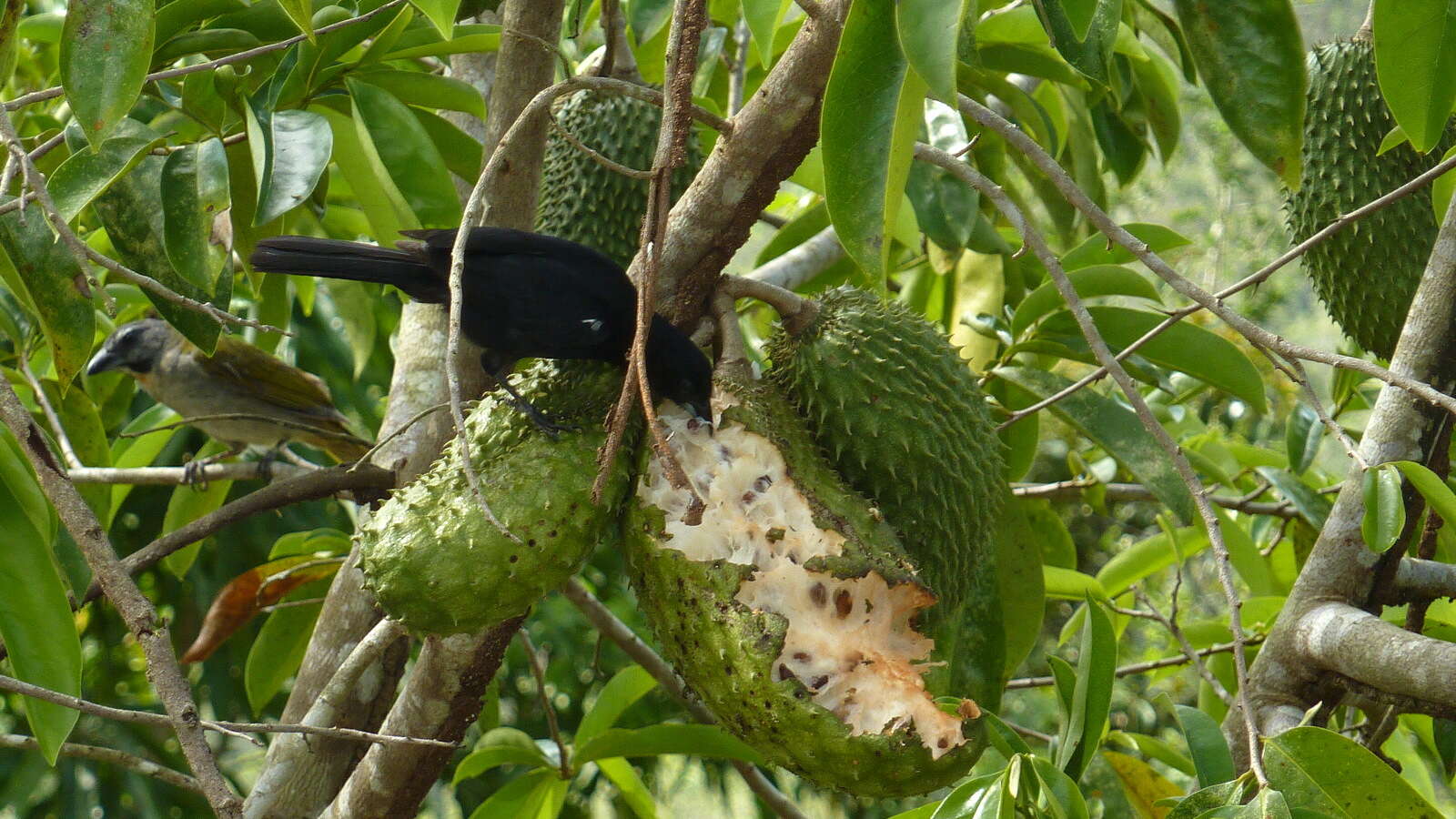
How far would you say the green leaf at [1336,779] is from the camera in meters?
1.21

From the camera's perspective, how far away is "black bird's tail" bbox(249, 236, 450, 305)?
5.41 ft

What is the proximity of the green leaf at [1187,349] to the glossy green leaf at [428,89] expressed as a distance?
104 centimetres

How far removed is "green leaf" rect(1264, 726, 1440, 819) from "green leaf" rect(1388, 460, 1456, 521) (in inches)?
15.6

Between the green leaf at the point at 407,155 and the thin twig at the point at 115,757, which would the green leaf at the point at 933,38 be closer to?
the green leaf at the point at 407,155

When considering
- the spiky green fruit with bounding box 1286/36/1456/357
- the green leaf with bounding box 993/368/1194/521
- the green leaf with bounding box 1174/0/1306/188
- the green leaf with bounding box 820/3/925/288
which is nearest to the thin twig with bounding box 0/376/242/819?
the green leaf with bounding box 820/3/925/288

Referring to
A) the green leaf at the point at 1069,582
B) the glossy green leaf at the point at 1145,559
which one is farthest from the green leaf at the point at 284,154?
the glossy green leaf at the point at 1145,559

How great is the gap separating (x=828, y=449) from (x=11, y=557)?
2.88 ft

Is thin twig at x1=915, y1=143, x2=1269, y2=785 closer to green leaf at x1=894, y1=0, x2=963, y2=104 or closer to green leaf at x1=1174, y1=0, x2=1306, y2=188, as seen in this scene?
green leaf at x1=1174, y1=0, x2=1306, y2=188

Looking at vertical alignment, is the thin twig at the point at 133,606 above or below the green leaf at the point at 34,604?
above

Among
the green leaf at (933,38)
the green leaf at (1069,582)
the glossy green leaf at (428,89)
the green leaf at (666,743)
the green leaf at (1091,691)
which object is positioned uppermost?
the green leaf at (933,38)

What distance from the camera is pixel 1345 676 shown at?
179 centimetres

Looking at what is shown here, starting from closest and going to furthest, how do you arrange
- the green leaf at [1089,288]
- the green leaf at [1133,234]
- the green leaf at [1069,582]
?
the green leaf at [1089,288], the green leaf at [1133,234], the green leaf at [1069,582]

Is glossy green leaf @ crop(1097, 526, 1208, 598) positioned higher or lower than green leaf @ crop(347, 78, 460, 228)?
lower

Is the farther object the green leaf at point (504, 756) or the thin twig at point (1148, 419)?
the green leaf at point (504, 756)
